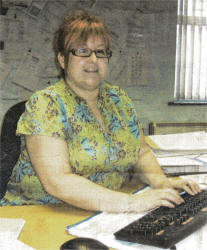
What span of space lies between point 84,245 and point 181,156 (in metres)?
0.54

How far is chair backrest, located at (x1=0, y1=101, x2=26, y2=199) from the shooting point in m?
0.88

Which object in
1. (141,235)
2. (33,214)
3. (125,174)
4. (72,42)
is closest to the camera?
(141,235)

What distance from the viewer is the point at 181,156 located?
1.01 meters

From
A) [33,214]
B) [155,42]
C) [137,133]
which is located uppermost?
[155,42]

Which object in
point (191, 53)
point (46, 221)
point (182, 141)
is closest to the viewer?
point (46, 221)

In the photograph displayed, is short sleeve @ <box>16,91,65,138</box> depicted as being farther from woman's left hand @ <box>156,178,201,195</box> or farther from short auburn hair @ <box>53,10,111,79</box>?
woman's left hand @ <box>156,178,201,195</box>

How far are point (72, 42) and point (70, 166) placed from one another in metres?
0.33

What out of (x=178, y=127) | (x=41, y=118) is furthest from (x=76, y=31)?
(x=178, y=127)

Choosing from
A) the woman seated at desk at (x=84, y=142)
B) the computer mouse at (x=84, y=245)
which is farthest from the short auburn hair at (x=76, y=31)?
the computer mouse at (x=84, y=245)

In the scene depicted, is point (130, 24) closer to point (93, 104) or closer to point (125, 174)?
point (93, 104)

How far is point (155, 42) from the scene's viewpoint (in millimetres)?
807

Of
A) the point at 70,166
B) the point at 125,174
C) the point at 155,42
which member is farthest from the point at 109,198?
the point at 155,42

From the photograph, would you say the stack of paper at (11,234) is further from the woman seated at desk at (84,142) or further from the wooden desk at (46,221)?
the woman seated at desk at (84,142)

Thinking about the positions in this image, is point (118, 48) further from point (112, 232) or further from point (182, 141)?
point (112, 232)
